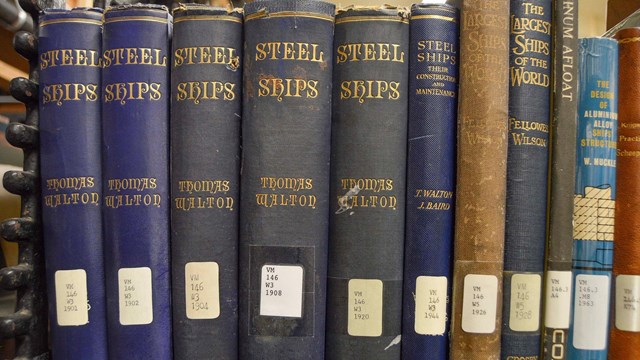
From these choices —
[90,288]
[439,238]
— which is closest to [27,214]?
[90,288]

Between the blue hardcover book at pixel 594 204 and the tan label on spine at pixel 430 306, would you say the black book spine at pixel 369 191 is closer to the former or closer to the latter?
the tan label on spine at pixel 430 306

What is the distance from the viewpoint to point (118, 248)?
1.91 ft

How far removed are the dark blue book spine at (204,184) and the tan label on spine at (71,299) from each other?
0.10 meters

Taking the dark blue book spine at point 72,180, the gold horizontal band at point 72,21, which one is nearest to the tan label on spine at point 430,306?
the dark blue book spine at point 72,180

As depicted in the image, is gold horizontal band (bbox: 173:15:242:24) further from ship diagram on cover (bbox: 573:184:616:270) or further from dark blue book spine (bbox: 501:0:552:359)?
ship diagram on cover (bbox: 573:184:616:270)

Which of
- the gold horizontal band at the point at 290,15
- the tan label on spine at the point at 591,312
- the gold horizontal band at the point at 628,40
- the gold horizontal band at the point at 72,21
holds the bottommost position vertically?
the tan label on spine at the point at 591,312

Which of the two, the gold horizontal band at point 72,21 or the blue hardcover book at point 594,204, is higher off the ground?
the gold horizontal band at point 72,21

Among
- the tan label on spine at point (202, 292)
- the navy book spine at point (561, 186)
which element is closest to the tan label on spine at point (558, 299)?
the navy book spine at point (561, 186)

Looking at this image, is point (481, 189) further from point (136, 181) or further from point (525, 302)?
point (136, 181)

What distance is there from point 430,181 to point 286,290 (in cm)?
19

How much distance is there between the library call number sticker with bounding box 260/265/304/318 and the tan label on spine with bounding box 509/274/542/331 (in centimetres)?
22

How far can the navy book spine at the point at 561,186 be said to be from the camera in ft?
1.94

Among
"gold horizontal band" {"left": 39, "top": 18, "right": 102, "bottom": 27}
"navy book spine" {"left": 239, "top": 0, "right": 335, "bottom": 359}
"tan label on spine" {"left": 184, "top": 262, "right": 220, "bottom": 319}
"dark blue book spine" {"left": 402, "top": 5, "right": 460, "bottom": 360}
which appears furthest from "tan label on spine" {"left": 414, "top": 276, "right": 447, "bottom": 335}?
"gold horizontal band" {"left": 39, "top": 18, "right": 102, "bottom": 27}

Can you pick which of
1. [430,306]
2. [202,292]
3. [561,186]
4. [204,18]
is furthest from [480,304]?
[204,18]
